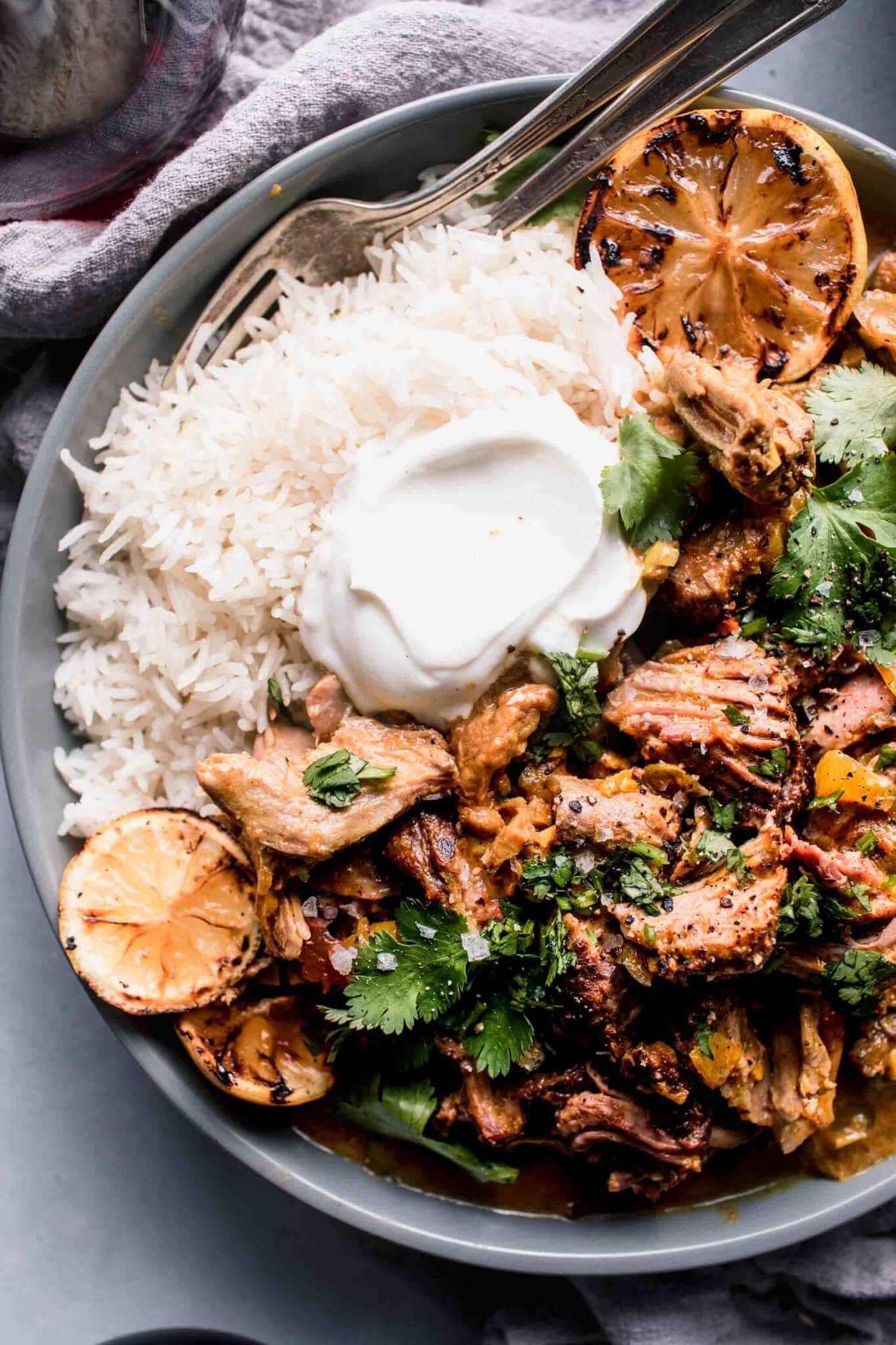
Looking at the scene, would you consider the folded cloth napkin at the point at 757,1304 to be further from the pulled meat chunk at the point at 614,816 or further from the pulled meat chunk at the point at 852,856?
the pulled meat chunk at the point at 614,816

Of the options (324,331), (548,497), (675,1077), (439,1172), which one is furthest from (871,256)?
(439,1172)

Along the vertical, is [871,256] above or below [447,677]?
above

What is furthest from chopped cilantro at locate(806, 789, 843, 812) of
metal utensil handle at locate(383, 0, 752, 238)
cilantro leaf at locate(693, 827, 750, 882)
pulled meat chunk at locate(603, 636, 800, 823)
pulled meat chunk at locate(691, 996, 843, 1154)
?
metal utensil handle at locate(383, 0, 752, 238)

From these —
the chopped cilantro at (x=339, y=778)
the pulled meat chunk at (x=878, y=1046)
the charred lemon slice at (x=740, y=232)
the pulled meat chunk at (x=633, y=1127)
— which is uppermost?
the charred lemon slice at (x=740, y=232)

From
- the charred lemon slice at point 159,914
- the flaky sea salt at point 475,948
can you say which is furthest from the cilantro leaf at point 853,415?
the charred lemon slice at point 159,914

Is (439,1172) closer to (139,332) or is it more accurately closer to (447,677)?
(447,677)
